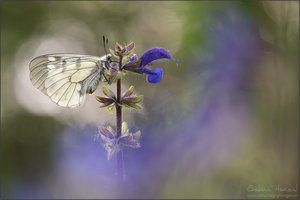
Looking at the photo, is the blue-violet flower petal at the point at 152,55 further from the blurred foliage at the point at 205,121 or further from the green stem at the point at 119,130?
the blurred foliage at the point at 205,121

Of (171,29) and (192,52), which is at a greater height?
(171,29)

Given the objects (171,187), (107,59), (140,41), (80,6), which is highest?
(80,6)

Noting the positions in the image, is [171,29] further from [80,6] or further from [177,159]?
[177,159]

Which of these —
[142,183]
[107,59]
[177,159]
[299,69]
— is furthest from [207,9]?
[107,59]

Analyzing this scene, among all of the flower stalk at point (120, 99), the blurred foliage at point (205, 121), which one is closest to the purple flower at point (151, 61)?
the flower stalk at point (120, 99)

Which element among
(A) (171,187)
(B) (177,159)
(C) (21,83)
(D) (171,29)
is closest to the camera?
(A) (171,187)

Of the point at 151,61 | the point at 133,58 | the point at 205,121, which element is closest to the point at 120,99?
the point at 133,58
